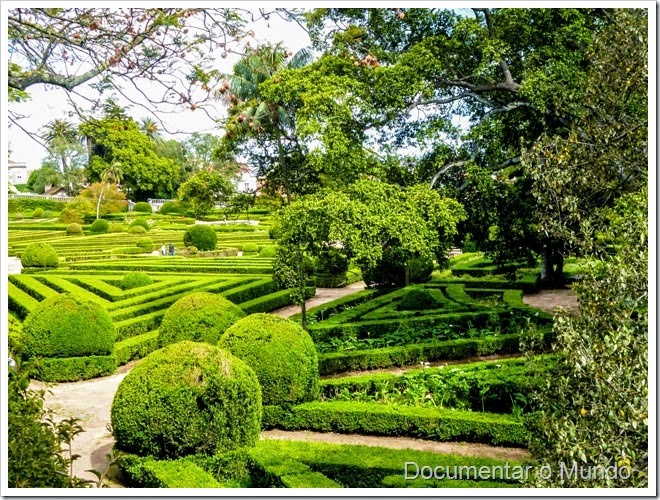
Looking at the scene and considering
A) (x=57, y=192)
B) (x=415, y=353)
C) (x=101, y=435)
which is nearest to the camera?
(x=101, y=435)

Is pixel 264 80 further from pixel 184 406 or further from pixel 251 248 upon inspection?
pixel 184 406

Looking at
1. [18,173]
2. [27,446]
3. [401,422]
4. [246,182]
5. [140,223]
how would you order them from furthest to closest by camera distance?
[246,182] < [140,223] < [18,173] < [401,422] < [27,446]

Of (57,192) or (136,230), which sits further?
(136,230)

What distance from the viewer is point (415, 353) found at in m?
11.0

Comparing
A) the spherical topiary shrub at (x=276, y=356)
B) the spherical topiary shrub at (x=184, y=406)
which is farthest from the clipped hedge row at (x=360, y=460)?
the spherical topiary shrub at (x=276, y=356)

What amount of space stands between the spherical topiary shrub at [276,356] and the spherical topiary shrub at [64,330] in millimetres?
2849

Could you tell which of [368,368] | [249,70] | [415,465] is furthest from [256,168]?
[415,465]

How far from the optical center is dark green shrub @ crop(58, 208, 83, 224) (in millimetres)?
10255

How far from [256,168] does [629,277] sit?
28.0ft

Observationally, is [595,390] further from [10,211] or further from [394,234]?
[10,211]

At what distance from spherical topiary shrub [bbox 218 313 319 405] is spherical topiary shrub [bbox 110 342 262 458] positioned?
3.78 feet

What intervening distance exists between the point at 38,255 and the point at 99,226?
1137 millimetres

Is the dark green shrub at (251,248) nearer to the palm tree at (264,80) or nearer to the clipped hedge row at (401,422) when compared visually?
the palm tree at (264,80)

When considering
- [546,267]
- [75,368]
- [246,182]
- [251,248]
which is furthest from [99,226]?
[546,267]
